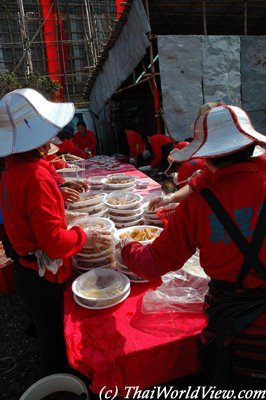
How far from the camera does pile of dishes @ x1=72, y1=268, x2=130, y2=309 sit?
72.4 inches

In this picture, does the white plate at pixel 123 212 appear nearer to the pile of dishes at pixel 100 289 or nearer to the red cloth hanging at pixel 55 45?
the pile of dishes at pixel 100 289

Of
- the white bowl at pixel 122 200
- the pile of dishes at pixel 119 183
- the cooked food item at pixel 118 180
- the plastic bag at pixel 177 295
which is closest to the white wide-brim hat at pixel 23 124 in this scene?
the plastic bag at pixel 177 295

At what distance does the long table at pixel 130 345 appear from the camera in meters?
1.50

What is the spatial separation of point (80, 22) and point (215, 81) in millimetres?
15134

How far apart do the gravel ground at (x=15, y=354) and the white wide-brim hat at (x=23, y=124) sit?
2018 millimetres

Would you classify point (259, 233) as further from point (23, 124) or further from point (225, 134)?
point (23, 124)

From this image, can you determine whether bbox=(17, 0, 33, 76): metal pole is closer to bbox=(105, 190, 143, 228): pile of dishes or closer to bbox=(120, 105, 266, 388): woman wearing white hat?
bbox=(105, 190, 143, 228): pile of dishes

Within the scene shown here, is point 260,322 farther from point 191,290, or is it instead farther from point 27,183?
point 27,183

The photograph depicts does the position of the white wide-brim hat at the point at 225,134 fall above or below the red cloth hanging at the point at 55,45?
below

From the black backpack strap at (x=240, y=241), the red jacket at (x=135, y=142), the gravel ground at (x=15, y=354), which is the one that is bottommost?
the gravel ground at (x=15, y=354)

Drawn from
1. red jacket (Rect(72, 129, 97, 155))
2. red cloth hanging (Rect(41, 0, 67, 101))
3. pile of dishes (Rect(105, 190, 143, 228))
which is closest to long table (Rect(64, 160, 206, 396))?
pile of dishes (Rect(105, 190, 143, 228))

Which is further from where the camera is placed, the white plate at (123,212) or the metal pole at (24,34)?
the metal pole at (24,34)

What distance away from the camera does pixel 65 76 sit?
18.0 metres

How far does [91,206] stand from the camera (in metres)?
3.01
